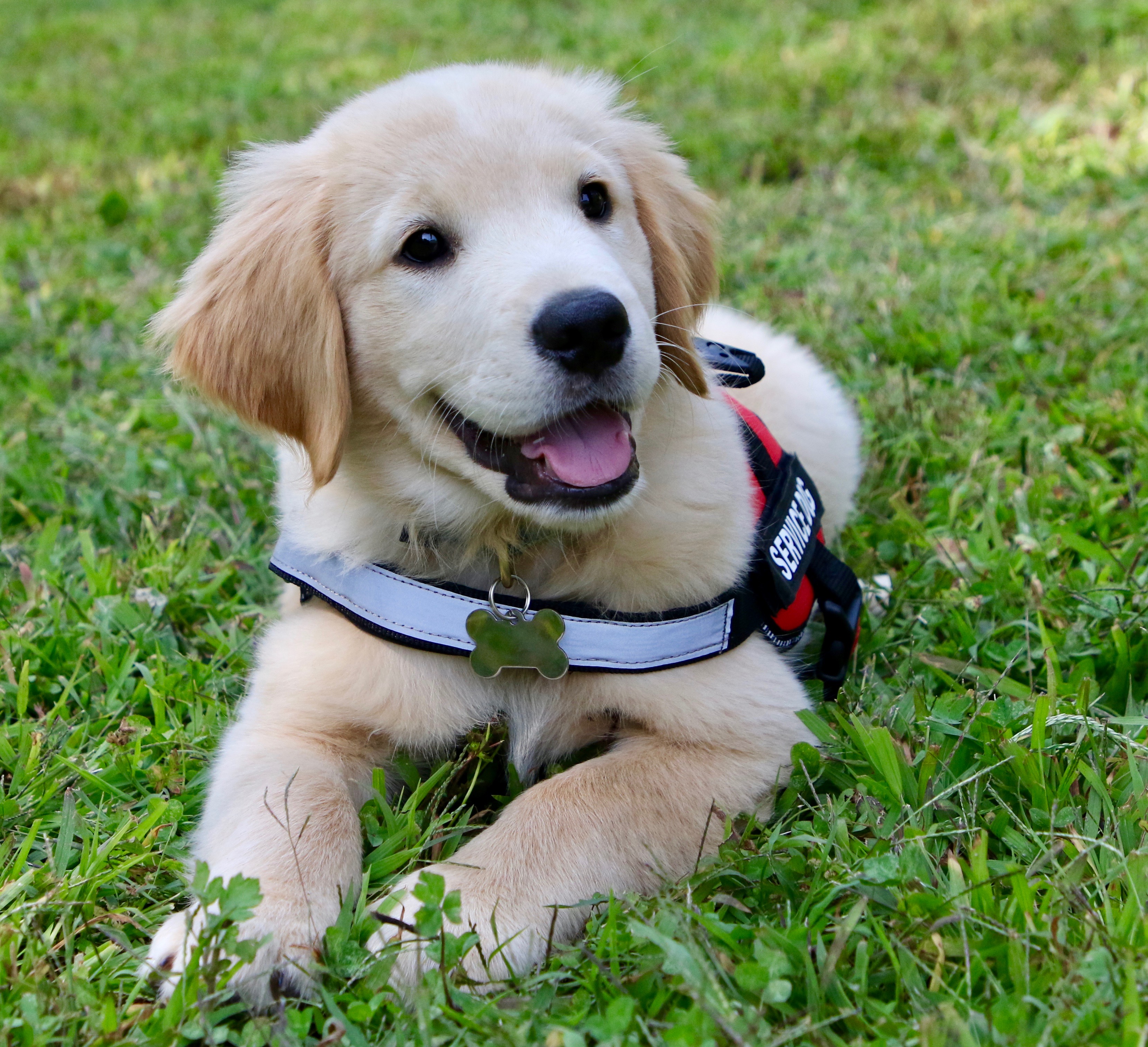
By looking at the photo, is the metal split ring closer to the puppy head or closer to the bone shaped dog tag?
the bone shaped dog tag

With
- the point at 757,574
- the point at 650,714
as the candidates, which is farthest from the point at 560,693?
the point at 757,574

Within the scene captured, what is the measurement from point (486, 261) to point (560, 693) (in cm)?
80

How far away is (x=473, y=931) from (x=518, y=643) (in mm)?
549

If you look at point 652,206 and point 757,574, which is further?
point 652,206

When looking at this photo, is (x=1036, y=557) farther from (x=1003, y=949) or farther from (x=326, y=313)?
(x=326, y=313)

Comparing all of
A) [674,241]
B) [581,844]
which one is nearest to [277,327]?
[674,241]

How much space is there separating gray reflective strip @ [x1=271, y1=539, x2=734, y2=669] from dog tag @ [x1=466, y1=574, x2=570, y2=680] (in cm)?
3

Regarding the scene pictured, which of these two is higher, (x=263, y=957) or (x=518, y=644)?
(x=518, y=644)

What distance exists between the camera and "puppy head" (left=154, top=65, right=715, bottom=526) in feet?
6.23

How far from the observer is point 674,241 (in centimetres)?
246

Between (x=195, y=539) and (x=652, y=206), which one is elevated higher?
(x=652, y=206)

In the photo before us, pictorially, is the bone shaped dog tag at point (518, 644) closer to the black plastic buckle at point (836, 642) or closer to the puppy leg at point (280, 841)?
the puppy leg at point (280, 841)

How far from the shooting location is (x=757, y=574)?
2.19 m

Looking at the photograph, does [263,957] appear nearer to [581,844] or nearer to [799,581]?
[581,844]
